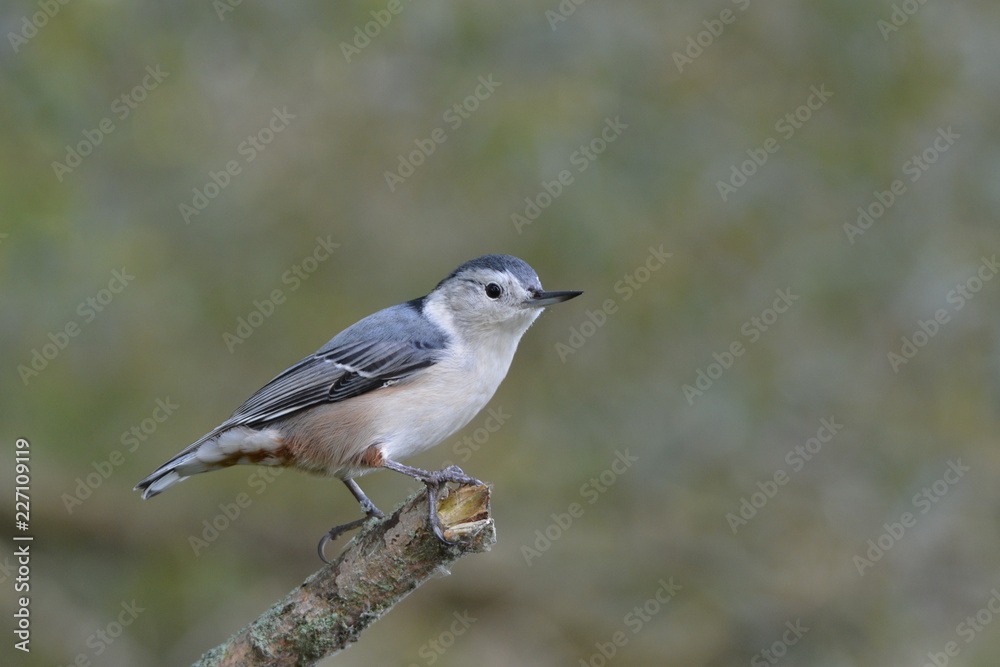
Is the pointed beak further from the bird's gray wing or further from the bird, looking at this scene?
the bird's gray wing

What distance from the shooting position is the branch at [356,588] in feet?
7.14

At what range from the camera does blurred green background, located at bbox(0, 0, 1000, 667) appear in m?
3.99

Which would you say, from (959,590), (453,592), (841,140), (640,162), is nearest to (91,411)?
(453,592)

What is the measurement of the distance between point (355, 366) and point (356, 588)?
813 mm

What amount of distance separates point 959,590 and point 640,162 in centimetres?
224

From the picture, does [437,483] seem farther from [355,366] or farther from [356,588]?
[355,366]

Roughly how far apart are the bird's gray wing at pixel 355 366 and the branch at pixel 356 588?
2.05 ft

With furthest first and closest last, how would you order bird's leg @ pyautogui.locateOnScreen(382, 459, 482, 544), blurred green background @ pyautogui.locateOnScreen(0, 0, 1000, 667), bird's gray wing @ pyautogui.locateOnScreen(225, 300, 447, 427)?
1. blurred green background @ pyautogui.locateOnScreen(0, 0, 1000, 667)
2. bird's gray wing @ pyautogui.locateOnScreen(225, 300, 447, 427)
3. bird's leg @ pyautogui.locateOnScreen(382, 459, 482, 544)

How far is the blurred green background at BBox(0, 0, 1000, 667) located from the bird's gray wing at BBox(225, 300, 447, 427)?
1188mm

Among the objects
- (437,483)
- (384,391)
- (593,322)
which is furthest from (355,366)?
(593,322)

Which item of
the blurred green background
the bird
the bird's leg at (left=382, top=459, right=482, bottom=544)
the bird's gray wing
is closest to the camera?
the bird's leg at (left=382, top=459, right=482, bottom=544)

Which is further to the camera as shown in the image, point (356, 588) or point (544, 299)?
point (544, 299)

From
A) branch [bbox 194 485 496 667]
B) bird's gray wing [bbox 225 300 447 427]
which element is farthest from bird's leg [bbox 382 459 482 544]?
bird's gray wing [bbox 225 300 447 427]

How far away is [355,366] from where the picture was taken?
288cm
